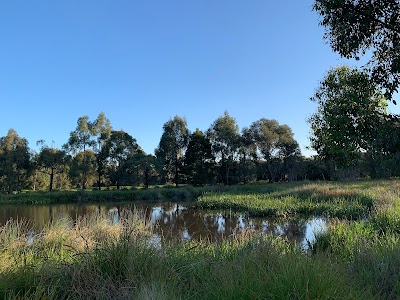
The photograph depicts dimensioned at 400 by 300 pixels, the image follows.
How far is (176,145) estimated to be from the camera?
145 feet

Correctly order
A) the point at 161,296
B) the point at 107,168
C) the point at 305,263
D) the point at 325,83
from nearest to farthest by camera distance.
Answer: the point at 161,296 → the point at 305,263 → the point at 325,83 → the point at 107,168

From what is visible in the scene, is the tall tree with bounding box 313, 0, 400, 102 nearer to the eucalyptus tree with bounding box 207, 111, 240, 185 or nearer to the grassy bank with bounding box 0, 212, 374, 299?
the grassy bank with bounding box 0, 212, 374, 299

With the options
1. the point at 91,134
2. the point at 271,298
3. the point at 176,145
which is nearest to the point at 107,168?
the point at 91,134

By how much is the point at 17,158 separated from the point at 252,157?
99.9 ft

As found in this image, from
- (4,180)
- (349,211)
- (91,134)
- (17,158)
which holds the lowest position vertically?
(349,211)

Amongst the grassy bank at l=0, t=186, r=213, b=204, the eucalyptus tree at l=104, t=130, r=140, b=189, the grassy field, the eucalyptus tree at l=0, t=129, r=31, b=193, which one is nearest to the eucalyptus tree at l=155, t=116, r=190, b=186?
the eucalyptus tree at l=104, t=130, r=140, b=189

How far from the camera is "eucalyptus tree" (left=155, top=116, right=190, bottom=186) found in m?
44.0

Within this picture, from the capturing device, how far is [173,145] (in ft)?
145

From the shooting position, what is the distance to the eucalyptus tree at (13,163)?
1433 inches

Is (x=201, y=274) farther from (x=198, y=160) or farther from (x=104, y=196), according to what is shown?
(x=198, y=160)

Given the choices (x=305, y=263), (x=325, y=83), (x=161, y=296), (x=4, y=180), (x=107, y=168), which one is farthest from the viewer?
(x=107, y=168)

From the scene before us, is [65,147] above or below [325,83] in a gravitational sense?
above

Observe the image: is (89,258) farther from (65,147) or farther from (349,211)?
(65,147)

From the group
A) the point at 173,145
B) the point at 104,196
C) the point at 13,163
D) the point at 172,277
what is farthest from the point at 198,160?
the point at 172,277
